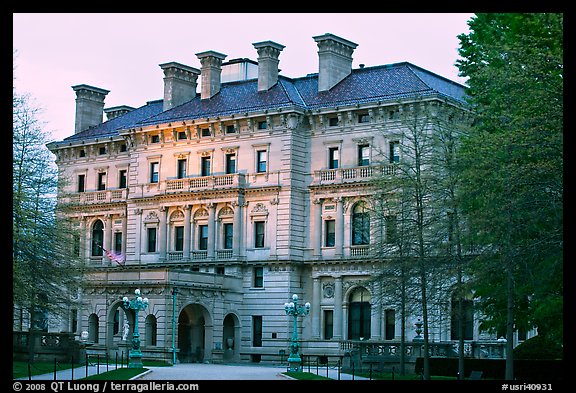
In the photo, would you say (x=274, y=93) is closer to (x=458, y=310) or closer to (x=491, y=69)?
(x=458, y=310)

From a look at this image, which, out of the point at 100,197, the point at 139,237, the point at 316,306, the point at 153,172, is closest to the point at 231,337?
the point at 316,306

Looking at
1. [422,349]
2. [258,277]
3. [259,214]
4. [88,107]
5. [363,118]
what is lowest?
[422,349]

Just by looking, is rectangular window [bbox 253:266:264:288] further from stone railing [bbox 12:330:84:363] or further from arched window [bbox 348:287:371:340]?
stone railing [bbox 12:330:84:363]

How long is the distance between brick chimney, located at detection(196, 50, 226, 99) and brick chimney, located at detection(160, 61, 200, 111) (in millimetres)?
1961

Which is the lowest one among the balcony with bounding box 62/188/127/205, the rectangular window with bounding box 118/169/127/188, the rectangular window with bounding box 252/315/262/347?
the rectangular window with bounding box 252/315/262/347

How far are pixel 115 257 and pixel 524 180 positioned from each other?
4853 centimetres

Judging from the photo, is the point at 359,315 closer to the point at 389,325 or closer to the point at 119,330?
the point at 389,325

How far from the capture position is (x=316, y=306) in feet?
243

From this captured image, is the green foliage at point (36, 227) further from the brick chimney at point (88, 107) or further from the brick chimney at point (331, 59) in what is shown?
the brick chimney at point (88, 107)

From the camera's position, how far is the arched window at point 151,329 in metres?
70.4

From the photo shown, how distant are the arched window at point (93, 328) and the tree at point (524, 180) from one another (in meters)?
37.5

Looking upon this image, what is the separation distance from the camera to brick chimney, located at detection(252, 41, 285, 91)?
7831 cm

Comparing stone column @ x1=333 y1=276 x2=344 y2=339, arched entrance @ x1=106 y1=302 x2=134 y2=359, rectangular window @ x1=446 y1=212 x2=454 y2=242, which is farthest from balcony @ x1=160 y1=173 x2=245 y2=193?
rectangular window @ x1=446 y1=212 x2=454 y2=242
